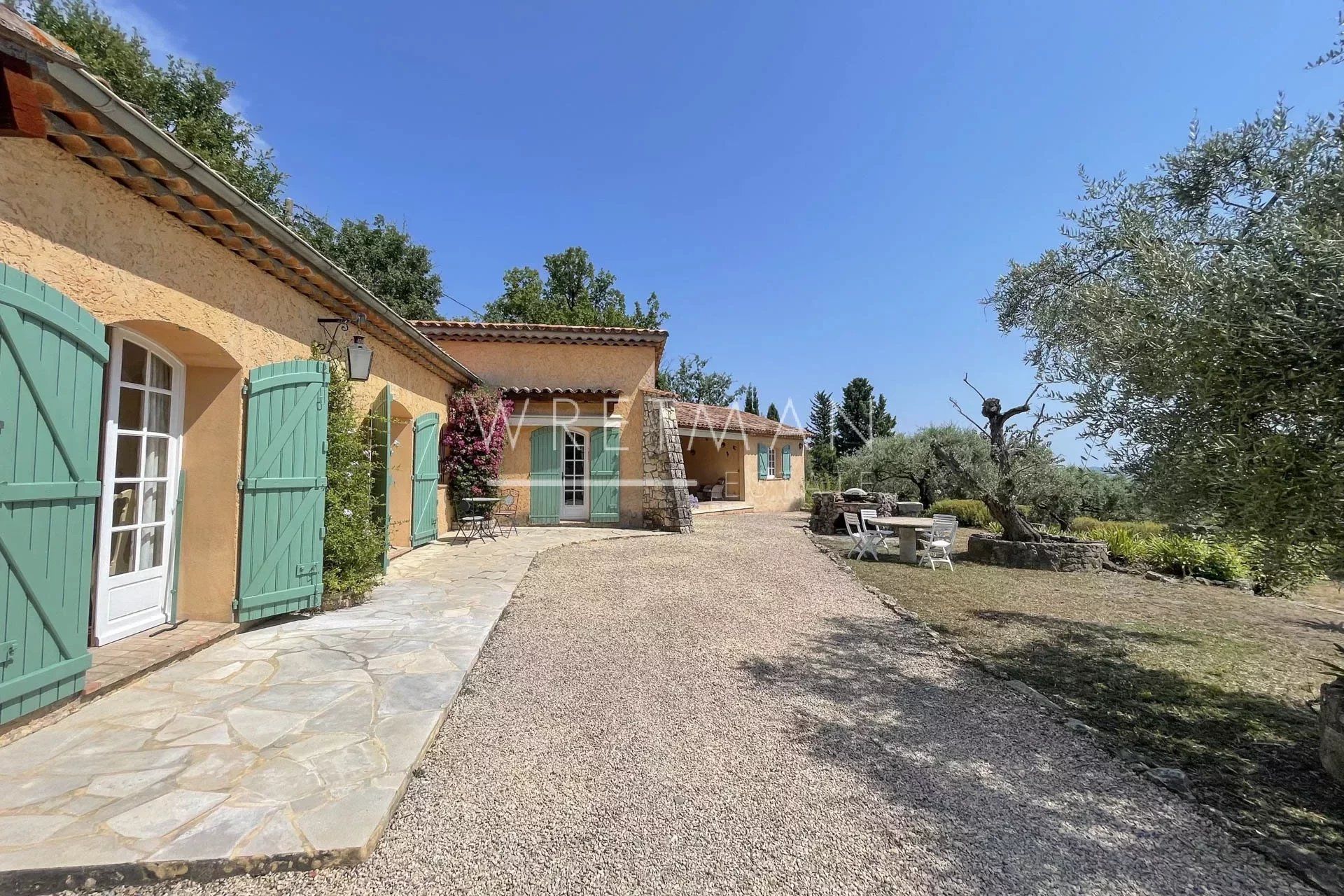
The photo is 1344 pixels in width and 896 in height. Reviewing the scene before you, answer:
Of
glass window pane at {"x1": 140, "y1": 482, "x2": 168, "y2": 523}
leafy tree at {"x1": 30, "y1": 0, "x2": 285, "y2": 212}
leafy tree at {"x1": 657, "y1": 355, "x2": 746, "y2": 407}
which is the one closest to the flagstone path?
glass window pane at {"x1": 140, "y1": 482, "x2": 168, "y2": 523}

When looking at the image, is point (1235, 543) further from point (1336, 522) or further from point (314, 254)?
point (314, 254)

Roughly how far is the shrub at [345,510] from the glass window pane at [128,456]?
56.8 inches

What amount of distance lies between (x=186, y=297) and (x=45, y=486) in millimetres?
1612

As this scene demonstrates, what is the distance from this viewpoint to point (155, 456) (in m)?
4.19

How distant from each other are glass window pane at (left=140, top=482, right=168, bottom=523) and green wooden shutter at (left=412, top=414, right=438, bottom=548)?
14.5 feet

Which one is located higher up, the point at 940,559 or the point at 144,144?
the point at 144,144

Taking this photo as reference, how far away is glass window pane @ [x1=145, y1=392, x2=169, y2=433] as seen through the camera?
4.10m

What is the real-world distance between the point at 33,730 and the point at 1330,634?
1041 centimetres

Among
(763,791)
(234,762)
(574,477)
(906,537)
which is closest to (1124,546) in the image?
(906,537)

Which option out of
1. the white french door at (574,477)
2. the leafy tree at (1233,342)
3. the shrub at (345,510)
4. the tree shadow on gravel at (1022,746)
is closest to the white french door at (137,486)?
the shrub at (345,510)

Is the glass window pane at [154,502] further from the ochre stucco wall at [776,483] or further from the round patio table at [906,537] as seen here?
the ochre stucco wall at [776,483]

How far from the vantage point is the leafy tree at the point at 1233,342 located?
265 cm

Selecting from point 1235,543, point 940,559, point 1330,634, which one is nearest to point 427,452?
point 940,559

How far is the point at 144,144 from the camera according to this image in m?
3.10
